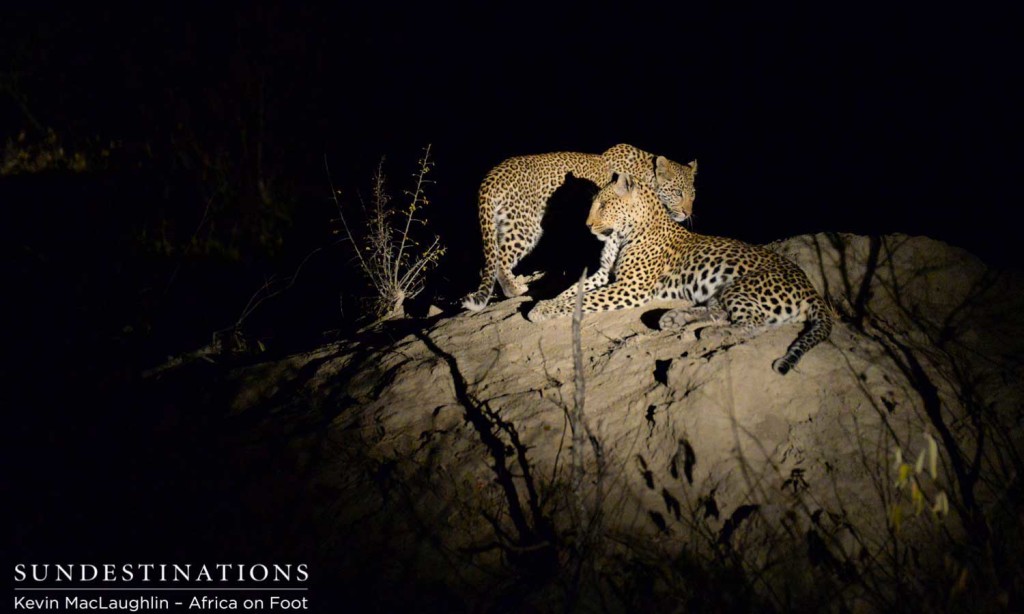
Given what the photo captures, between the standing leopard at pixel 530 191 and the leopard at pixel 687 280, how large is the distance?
70 cm

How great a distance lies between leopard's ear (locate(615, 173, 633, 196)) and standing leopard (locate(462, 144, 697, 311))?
45cm

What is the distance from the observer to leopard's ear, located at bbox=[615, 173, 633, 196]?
6.57 metres

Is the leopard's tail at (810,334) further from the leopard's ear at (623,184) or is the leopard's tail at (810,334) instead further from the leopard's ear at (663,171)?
the leopard's ear at (663,171)

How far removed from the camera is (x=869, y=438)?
396 cm

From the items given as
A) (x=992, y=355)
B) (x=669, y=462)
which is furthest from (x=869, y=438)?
(x=992, y=355)

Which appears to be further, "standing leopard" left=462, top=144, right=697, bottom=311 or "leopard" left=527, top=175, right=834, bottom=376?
"standing leopard" left=462, top=144, right=697, bottom=311

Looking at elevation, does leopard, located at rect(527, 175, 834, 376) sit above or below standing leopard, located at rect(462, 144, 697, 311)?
below

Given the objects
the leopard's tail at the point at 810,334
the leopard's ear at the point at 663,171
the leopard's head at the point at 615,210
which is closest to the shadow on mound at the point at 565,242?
the leopard's ear at the point at 663,171

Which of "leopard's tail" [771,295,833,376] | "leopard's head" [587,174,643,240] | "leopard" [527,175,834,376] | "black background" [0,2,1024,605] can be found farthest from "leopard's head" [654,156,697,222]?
"leopard's tail" [771,295,833,376]

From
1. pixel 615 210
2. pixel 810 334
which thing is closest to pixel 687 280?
pixel 615 210

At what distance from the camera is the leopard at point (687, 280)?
5258mm

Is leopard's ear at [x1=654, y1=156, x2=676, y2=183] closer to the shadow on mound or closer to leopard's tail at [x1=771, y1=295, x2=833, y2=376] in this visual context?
the shadow on mound

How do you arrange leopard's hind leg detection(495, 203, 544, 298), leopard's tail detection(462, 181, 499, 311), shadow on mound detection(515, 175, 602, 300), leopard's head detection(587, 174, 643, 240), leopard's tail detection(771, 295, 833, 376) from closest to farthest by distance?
leopard's tail detection(771, 295, 833, 376), leopard's head detection(587, 174, 643, 240), leopard's tail detection(462, 181, 499, 311), leopard's hind leg detection(495, 203, 544, 298), shadow on mound detection(515, 175, 602, 300)

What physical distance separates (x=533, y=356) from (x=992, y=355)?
3.23 meters
